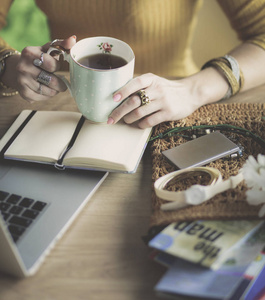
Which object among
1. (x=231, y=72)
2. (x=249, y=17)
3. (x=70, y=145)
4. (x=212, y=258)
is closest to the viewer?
(x=212, y=258)

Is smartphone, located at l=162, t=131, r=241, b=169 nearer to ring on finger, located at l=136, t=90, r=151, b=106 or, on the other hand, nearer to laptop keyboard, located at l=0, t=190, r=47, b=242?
ring on finger, located at l=136, t=90, r=151, b=106

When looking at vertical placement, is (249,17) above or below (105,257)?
above

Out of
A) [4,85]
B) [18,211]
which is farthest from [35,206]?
[4,85]

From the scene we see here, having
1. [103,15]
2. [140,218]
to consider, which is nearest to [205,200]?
[140,218]

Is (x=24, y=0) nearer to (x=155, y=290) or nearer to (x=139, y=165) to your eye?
(x=139, y=165)

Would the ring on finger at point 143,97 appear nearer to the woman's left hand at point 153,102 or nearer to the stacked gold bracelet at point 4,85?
the woman's left hand at point 153,102

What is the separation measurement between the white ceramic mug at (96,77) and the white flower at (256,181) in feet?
0.86

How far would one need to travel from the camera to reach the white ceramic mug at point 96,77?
0.63 m

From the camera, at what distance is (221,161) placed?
643 millimetres

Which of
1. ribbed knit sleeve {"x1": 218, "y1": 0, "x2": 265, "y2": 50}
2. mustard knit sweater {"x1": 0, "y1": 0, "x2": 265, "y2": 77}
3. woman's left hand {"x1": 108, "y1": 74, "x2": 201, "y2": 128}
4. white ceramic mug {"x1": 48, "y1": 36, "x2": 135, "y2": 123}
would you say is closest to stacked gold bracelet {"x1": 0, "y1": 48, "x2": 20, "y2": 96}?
mustard knit sweater {"x1": 0, "y1": 0, "x2": 265, "y2": 77}

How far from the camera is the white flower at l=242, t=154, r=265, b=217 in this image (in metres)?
0.52

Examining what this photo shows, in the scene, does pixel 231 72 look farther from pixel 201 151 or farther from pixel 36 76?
pixel 36 76

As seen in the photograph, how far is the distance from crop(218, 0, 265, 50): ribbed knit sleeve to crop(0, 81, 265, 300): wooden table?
55 cm

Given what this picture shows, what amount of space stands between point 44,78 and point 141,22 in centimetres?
46
